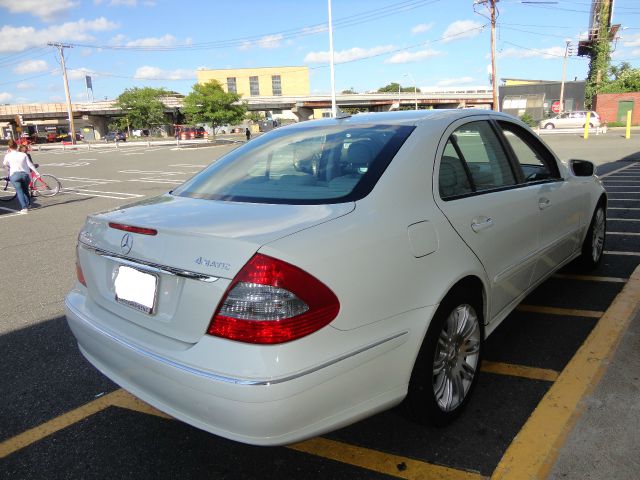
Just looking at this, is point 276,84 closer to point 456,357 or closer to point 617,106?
point 617,106

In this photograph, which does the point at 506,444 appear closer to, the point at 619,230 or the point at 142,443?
the point at 142,443

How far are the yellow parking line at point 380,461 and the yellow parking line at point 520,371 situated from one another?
102cm

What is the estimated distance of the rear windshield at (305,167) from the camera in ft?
8.02

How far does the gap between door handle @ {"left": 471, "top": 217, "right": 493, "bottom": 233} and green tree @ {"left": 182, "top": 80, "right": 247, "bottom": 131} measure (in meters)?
49.7

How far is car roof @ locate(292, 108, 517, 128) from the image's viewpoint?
2.86m

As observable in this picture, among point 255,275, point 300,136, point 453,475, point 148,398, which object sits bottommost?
point 453,475

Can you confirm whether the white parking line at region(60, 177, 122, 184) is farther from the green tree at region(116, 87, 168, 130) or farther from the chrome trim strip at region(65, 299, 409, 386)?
the green tree at region(116, 87, 168, 130)

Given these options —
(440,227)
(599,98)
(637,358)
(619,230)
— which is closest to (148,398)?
(440,227)

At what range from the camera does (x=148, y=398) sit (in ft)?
7.07

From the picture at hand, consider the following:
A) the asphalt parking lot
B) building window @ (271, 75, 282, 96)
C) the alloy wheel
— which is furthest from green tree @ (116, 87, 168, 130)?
the alloy wheel

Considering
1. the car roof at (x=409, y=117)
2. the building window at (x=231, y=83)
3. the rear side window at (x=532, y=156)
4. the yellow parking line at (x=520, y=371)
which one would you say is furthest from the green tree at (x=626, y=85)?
the building window at (x=231, y=83)

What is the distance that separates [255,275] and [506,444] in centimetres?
153

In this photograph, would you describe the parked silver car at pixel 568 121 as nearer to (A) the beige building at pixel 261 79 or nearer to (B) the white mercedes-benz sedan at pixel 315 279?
(B) the white mercedes-benz sedan at pixel 315 279

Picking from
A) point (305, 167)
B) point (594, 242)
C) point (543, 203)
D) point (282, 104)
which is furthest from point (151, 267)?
point (282, 104)
